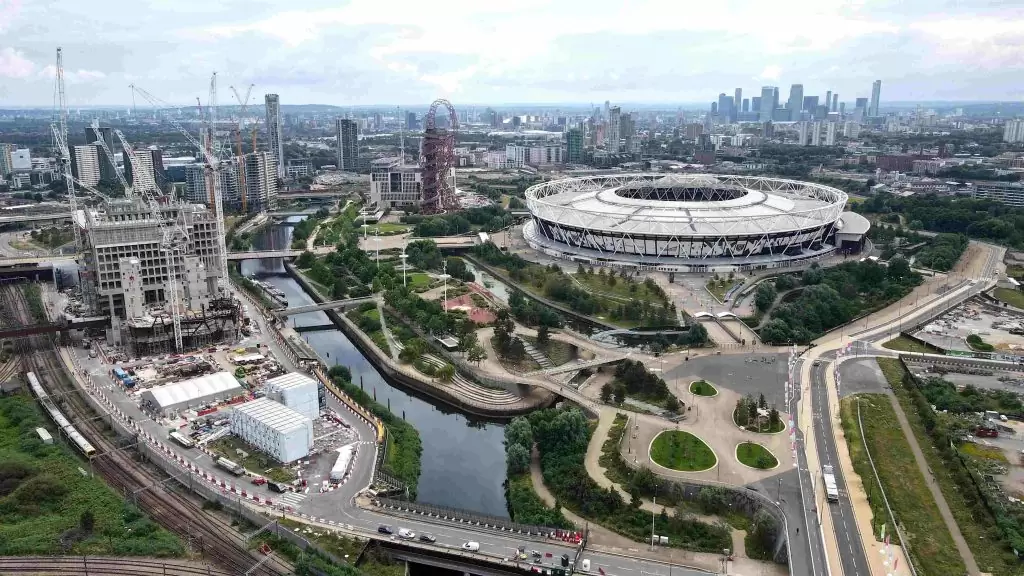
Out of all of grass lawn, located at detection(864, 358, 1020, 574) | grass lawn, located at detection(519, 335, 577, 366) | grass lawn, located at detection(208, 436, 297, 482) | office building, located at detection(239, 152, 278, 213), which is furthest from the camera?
office building, located at detection(239, 152, 278, 213)

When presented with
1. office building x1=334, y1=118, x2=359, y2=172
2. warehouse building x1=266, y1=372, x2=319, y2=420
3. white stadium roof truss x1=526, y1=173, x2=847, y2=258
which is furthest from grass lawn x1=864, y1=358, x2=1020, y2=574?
office building x1=334, y1=118, x2=359, y2=172

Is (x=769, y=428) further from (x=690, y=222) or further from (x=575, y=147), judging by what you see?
(x=575, y=147)

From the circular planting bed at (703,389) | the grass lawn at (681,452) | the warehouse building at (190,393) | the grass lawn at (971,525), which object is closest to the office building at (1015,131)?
the grass lawn at (971,525)

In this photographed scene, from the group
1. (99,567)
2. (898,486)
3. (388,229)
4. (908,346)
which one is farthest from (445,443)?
(388,229)

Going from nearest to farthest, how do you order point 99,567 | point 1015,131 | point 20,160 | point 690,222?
point 99,567
point 690,222
point 20,160
point 1015,131

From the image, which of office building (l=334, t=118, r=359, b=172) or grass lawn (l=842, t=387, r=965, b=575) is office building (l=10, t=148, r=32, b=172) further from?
grass lawn (l=842, t=387, r=965, b=575)

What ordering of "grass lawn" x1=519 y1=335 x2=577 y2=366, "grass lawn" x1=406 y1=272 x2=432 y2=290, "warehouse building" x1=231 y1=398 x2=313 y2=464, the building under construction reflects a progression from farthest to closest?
"grass lawn" x1=406 y1=272 x2=432 y2=290
the building under construction
"grass lawn" x1=519 y1=335 x2=577 y2=366
"warehouse building" x1=231 y1=398 x2=313 y2=464

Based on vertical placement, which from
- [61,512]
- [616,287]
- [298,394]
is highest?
[616,287]
